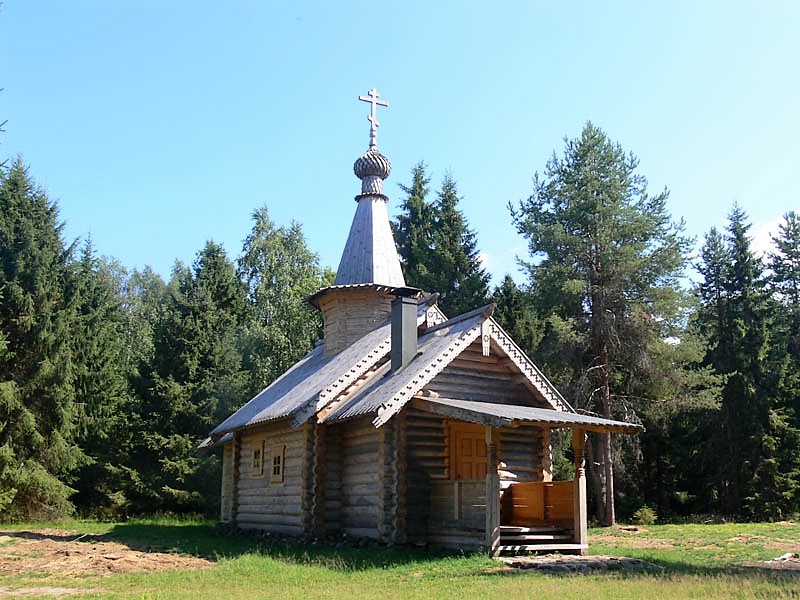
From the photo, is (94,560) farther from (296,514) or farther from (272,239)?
(272,239)

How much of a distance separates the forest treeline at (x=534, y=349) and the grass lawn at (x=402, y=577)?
442 inches

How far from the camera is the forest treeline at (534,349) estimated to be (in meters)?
30.3

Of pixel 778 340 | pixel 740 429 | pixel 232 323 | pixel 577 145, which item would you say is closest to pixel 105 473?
pixel 232 323

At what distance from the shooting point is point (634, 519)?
113 feet

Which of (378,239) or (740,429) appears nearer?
(378,239)

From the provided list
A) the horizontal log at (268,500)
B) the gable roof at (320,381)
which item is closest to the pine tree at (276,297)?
the gable roof at (320,381)

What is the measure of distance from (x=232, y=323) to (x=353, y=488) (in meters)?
25.3

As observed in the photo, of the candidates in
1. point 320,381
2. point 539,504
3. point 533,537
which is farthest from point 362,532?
point 320,381

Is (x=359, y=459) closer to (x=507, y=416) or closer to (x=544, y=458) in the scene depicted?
(x=544, y=458)

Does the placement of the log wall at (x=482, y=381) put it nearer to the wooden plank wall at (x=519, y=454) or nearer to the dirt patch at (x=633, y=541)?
the wooden plank wall at (x=519, y=454)

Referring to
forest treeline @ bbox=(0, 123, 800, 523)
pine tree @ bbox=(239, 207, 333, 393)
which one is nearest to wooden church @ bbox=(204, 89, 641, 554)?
forest treeline @ bbox=(0, 123, 800, 523)

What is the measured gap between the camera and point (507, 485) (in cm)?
1898

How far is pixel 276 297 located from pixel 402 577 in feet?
114

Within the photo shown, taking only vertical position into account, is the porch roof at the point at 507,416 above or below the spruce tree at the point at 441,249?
below
